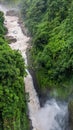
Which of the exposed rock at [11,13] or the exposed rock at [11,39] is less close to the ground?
the exposed rock at [11,13]

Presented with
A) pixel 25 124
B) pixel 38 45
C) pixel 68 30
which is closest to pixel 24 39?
pixel 38 45

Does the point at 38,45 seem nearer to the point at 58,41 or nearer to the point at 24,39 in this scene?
the point at 58,41

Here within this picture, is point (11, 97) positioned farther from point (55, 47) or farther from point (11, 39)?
point (11, 39)

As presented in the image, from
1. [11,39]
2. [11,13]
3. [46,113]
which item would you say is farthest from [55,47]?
[11,13]

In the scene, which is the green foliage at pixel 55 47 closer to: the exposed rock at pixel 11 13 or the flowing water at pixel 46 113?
the flowing water at pixel 46 113

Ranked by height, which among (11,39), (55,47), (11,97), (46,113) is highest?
(11,39)

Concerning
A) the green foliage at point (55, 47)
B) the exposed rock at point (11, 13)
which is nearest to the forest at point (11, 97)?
the green foliage at point (55, 47)
